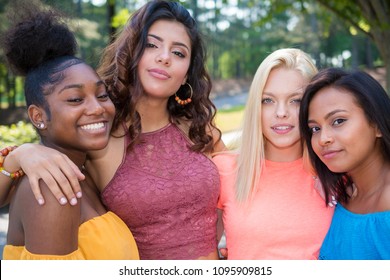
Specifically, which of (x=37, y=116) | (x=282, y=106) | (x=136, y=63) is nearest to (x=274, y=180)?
(x=282, y=106)

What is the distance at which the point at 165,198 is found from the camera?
9.37 ft

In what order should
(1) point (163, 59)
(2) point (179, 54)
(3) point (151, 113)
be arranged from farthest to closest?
1. (3) point (151, 113)
2. (2) point (179, 54)
3. (1) point (163, 59)

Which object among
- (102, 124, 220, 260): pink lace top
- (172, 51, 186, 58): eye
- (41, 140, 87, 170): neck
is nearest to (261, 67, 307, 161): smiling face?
(102, 124, 220, 260): pink lace top

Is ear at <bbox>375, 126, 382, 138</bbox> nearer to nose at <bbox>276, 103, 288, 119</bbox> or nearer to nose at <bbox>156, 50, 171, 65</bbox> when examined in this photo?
nose at <bbox>276, 103, 288, 119</bbox>

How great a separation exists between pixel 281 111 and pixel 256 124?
0.20 m

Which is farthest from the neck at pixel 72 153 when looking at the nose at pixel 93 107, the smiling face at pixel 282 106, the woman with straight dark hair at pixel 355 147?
the woman with straight dark hair at pixel 355 147

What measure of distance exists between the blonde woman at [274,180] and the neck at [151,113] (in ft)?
1.64

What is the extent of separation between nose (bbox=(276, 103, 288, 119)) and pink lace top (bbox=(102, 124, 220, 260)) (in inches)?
22.0

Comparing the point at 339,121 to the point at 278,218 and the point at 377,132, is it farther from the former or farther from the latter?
the point at 278,218

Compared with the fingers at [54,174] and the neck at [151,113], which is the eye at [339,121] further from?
the fingers at [54,174]

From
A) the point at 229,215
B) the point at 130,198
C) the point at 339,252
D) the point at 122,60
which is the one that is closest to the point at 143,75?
the point at 122,60

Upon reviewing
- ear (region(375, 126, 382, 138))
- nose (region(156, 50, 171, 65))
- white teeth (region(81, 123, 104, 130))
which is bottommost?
white teeth (region(81, 123, 104, 130))

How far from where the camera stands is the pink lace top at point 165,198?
9.27 feet

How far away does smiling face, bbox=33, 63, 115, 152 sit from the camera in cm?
232
